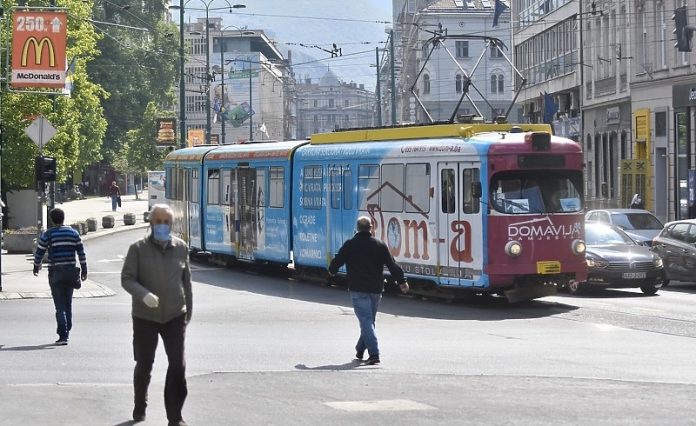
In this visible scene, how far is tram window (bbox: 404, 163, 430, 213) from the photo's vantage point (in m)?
25.5

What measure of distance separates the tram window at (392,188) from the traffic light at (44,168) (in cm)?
899

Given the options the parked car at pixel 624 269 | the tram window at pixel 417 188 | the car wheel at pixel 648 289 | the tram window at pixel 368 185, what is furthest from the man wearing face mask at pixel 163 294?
the car wheel at pixel 648 289

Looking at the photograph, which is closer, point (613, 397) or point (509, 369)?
point (613, 397)

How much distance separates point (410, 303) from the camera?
2553 centimetres

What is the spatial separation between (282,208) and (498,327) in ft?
36.8

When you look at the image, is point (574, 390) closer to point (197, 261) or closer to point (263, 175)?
point (263, 175)

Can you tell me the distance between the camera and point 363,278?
16391mm

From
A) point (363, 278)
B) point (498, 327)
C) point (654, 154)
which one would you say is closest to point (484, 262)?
point (498, 327)

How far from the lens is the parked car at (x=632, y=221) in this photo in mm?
34062

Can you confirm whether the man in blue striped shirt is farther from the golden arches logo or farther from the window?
the window

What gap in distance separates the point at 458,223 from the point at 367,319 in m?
8.55

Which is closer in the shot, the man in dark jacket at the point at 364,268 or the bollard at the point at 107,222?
the man in dark jacket at the point at 364,268

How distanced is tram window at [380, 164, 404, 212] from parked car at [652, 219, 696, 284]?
6936mm

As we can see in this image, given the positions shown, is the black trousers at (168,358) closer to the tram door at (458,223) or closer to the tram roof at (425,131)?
the tram door at (458,223)
